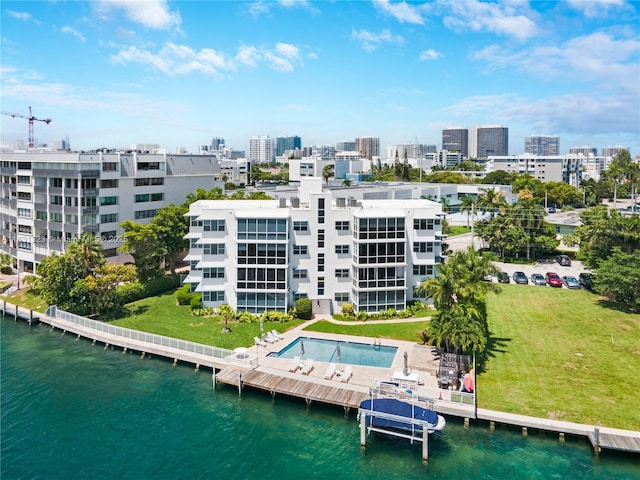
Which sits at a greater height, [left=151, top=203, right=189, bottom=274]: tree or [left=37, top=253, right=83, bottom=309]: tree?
[left=151, top=203, right=189, bottom=274]: tree

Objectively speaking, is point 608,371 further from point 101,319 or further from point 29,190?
point 29,190

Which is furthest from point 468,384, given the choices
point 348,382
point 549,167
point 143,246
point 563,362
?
point 549,167

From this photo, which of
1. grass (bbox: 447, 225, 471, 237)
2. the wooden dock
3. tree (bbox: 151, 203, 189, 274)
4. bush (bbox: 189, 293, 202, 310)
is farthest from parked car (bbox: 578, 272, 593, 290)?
tree (bbox: 151, 203, 189, 274)

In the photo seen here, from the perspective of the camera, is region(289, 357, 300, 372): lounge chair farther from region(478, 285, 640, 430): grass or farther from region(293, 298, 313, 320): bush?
region(478, 285, 640, 430): grass

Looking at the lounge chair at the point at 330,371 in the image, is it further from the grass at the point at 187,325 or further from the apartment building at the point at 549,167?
the apartment building at the point at 549,167

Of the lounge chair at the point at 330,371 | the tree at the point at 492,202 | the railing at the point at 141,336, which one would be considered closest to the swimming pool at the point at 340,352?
the lounge chair at the point at 330,371

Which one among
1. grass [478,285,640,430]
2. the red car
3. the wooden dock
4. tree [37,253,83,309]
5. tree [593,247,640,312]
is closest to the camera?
grass [478,285,640,430]

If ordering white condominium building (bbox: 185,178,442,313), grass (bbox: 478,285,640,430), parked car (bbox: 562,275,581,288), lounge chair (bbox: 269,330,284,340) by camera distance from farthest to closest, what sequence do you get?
parked car (bbox: 562,275,581,288)
white condominium building (bbox: 185,178,442,313)
lounge chair (bbox: 269,330,284,340)
grass (bbox: 478,285,640,430)

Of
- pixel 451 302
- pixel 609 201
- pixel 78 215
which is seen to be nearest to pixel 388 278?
pixel 451 302

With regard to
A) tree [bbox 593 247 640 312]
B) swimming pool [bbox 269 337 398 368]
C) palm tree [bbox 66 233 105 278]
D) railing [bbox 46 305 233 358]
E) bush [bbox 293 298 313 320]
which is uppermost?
palm tree [bbox 66 233 105 278]

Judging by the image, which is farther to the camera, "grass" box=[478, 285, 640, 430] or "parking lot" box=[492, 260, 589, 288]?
"parking lot" box=[492, 260, 589, 288]
